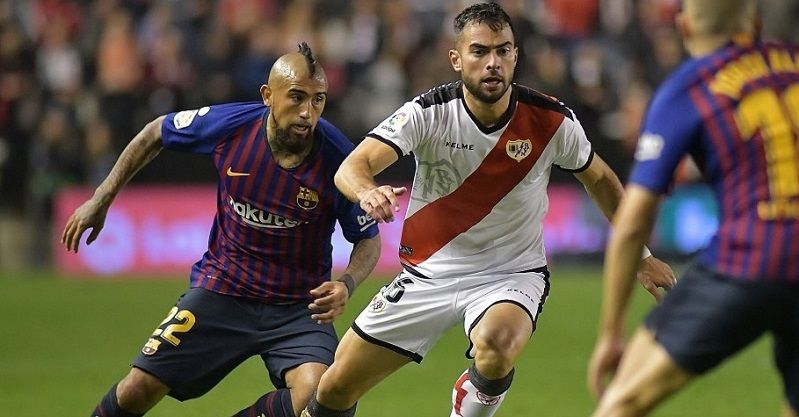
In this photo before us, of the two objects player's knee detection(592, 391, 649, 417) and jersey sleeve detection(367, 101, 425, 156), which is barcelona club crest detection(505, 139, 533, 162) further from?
player's knee detection(592, 391, 649, 417)

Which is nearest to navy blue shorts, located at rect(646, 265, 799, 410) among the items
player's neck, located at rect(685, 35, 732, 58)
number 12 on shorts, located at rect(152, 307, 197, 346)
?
player's neck, located at rect(685, 35, 732, 58)

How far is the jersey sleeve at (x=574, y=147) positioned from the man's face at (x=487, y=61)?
1.38ft

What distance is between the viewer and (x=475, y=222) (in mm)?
6863

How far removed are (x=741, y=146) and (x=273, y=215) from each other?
3.19 m

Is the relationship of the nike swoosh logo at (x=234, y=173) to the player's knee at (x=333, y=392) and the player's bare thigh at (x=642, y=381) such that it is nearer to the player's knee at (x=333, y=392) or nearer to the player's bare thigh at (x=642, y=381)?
the player's knee at (x=333, y=392)

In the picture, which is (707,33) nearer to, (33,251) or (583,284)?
(583,284)

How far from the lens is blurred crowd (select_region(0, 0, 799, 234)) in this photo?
1739 cm

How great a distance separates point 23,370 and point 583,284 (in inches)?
293

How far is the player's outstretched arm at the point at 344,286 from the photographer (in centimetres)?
648

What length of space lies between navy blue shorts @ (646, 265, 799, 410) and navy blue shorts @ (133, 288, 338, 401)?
Answer: 278 cm

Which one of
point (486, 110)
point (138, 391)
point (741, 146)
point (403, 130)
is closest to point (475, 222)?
point (486, 110)

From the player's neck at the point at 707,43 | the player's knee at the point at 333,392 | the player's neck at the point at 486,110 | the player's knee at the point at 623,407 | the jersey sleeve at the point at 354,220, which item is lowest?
the player's knee at the point at 333,392

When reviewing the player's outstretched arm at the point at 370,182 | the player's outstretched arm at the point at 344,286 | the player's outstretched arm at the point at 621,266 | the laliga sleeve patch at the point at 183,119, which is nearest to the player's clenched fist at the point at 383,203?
the player's outstretched arm at the point at 370,182

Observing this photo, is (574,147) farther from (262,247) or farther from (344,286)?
(262,247)
